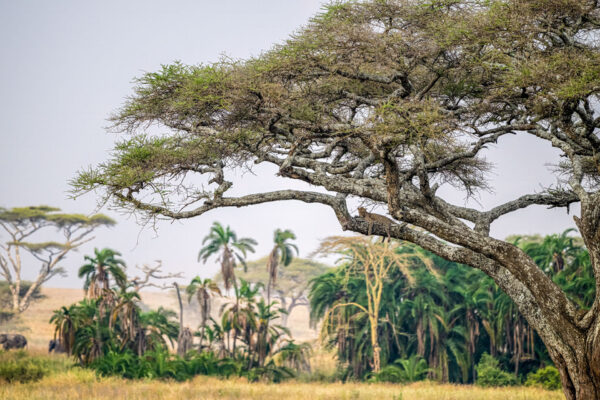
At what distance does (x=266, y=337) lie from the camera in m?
28.1

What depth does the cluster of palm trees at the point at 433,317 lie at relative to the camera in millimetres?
26094

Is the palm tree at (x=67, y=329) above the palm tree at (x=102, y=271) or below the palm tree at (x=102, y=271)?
below

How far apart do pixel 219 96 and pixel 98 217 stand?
4241cm

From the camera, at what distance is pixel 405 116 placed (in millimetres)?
11641

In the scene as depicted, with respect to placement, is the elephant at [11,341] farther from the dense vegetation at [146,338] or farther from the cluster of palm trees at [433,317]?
the cluster of palm trees at [433,317]

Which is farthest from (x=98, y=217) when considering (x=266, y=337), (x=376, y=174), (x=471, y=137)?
(x=471, y=137)

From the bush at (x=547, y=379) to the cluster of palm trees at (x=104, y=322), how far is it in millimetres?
14226

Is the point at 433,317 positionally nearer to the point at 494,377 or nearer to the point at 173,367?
the point at 494,377

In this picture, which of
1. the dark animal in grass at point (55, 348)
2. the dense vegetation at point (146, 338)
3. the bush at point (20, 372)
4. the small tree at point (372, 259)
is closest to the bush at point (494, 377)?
the small tree at point (372, 259)

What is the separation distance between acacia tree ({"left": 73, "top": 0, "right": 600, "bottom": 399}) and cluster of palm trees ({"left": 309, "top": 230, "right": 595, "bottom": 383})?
1274 centimetres

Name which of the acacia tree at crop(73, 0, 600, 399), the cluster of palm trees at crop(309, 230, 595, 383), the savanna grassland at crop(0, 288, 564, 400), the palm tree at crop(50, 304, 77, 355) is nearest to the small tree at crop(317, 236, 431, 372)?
the cluster of palm trees at crop(309, 230, 595, 383)

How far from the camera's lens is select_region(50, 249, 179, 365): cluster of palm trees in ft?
89.5

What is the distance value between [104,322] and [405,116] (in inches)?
830

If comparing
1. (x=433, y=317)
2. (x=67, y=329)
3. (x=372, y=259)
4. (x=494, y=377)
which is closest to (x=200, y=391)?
(x=67, y=329)
